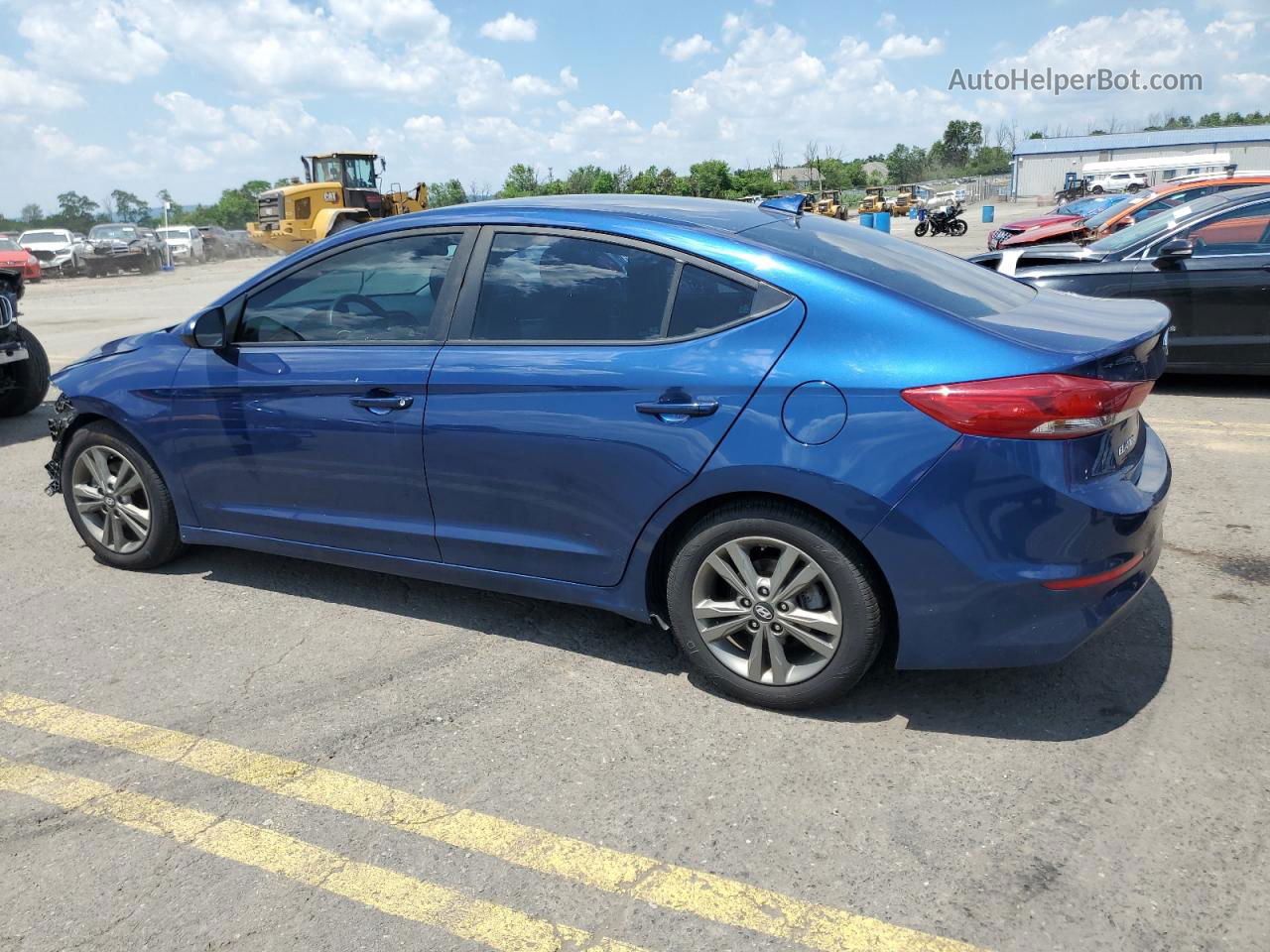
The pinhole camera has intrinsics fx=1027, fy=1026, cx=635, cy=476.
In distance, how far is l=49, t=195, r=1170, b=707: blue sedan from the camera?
9.62ft

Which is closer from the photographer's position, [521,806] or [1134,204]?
[521,806]

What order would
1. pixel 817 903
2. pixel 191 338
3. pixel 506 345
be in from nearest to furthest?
pixel 817 903
pixel 506 345
pixel 191 338

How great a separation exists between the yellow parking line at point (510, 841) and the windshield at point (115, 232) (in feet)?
118

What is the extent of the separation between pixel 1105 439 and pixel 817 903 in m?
1.55

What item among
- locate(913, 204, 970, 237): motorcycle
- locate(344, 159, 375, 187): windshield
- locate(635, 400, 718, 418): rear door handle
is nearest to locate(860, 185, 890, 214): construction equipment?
locate(913, 204, 970, 237): motorcycle

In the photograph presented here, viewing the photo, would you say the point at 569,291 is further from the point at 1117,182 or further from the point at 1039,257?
the point at 1117,182

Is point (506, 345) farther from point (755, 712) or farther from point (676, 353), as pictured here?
point (755, 712)

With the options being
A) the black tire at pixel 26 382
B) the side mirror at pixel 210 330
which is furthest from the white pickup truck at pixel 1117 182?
the side mirror at pixel 210 330

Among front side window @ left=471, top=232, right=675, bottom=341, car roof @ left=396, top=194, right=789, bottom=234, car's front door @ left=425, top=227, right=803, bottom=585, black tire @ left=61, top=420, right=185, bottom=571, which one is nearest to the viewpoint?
car's front door @ left=425, top=227, right=803, bottom=585

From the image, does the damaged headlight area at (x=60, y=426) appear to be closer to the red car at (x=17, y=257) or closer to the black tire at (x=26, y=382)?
the black tire at (x=26, y=382)

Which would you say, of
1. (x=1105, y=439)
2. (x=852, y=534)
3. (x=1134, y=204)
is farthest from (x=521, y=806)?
(x=1134, y=204)

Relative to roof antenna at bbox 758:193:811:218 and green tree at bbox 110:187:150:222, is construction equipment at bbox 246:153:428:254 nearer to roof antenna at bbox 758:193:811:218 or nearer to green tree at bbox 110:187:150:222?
roof antenna at bbox 758:193:811:218

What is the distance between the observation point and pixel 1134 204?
16875mm

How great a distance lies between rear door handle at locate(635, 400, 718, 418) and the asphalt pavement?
0.99m
